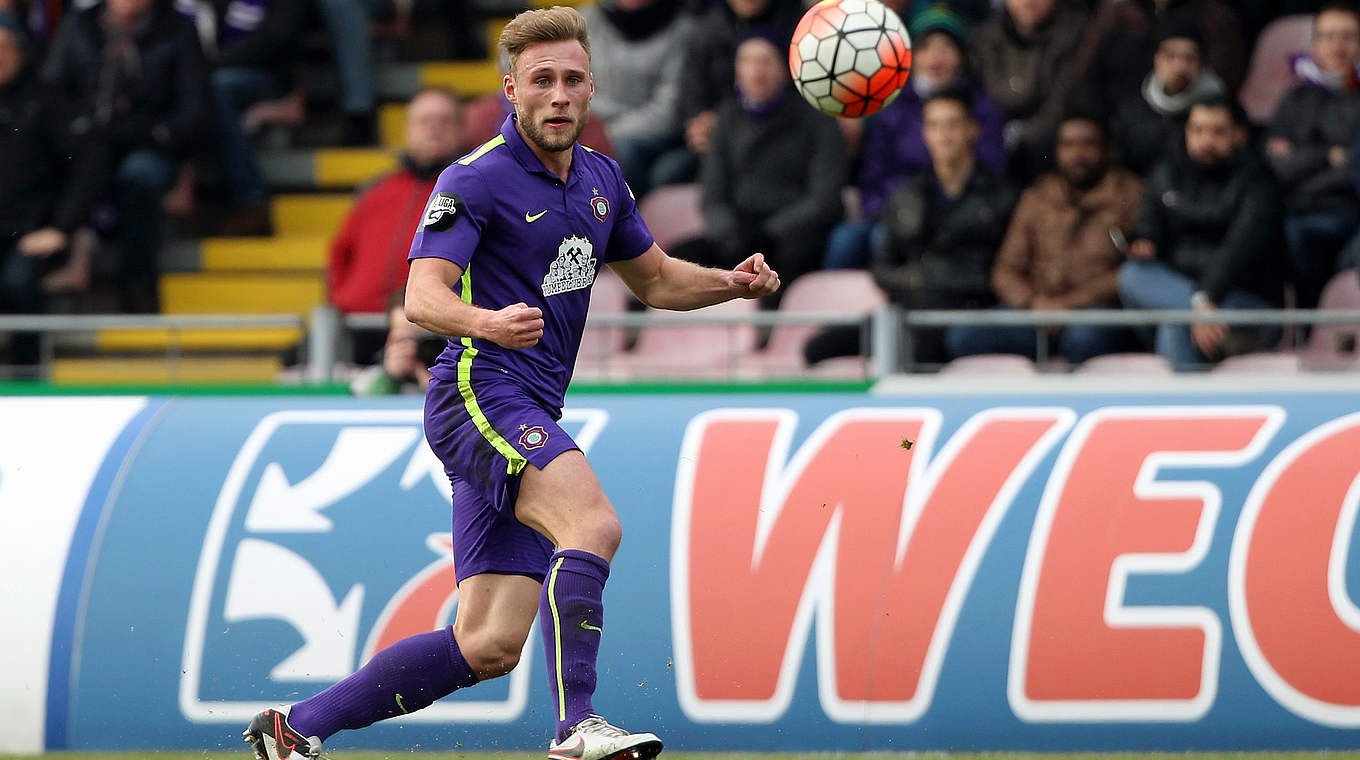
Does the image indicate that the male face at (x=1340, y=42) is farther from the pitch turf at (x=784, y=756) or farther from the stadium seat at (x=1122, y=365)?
the pitch turf at (x=784, y=756)

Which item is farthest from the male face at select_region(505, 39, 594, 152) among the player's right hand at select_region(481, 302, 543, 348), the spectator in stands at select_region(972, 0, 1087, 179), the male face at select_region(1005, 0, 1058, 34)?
the male face at select_region(1005, 0, 1058, 34)

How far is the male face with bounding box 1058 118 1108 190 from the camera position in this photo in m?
9.98

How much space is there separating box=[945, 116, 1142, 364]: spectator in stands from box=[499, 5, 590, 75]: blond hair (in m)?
4.63

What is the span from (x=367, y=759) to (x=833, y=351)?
3720 mm

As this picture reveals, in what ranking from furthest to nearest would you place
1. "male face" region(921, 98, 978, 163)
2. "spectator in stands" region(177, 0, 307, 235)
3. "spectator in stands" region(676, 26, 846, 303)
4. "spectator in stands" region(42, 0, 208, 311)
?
1. "spectator in stands" region(177, 0, 307, 235)
2. "spectator in stands" region(42, 0, 208, 311)
3. "spectator in stands" region(676, 26, 846, 303)
4. "male face" region(921, 98, 978, 163)

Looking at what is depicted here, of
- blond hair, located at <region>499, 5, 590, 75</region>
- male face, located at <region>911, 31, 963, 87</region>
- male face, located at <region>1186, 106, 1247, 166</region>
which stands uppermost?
male face, located at <region>911, 31, 963, 87</region>

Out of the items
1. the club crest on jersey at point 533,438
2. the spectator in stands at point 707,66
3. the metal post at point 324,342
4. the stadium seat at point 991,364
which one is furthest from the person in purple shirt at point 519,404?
the spectator in stands at point 707,66

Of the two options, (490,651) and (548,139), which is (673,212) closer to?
(548,139)

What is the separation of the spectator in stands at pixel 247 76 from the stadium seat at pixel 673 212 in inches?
128

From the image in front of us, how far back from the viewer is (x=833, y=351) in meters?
9.41

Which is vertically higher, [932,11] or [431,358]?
[932,11]

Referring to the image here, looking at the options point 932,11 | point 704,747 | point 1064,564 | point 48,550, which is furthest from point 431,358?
point 932,11

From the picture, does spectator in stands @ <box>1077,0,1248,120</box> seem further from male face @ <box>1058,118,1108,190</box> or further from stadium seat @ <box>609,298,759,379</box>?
stadium seat @ <box>609,298,759,379</box>

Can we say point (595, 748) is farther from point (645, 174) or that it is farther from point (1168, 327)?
point (645, 174)
